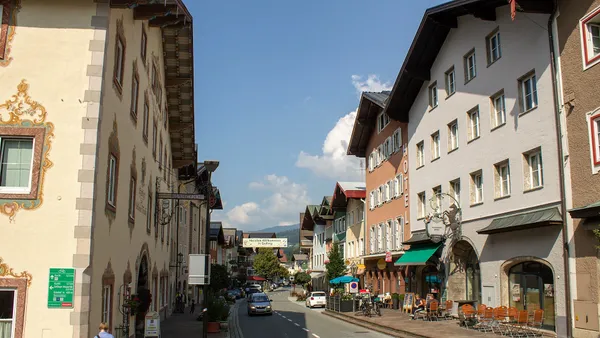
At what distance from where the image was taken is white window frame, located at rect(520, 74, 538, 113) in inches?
813

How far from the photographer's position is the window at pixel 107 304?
14.0 m

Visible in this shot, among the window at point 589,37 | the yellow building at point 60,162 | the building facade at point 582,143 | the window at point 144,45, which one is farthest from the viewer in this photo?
the window at point 144,45

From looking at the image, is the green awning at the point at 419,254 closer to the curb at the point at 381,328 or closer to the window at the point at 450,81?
the curb at the point at 381,328

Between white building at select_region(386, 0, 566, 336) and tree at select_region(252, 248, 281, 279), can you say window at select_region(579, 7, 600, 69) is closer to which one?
white building at select_region(386, 0, 566, 336)

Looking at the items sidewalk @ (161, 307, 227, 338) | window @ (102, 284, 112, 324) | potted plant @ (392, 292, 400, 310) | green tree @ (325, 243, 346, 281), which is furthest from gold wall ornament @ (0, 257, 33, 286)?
green tree @ (325, 243, 346, 281)

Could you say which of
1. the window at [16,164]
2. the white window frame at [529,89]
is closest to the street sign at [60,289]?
the window at [16,164]

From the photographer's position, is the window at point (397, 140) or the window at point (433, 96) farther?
the window at point (397, 140)

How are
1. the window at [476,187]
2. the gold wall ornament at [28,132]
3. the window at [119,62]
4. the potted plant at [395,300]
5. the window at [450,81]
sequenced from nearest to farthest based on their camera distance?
the gold wall ornament at [28,132]
the window at [119,62]
the window at [476,187]
the window at [450,81]
the potted plant at [395,300]

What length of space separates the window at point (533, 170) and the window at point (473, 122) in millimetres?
4137

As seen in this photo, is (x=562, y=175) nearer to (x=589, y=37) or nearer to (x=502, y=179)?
(x=589, y=37)

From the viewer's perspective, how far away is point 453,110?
27.1 m

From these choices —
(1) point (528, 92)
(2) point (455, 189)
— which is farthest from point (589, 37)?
(2) point (455, 189)

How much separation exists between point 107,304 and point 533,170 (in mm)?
15109

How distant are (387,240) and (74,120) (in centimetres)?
2834
